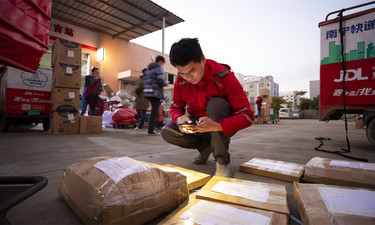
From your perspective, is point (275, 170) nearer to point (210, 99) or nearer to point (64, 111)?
point (210, 99)

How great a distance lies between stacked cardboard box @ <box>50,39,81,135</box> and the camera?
352 cm

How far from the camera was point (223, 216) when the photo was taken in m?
0.64

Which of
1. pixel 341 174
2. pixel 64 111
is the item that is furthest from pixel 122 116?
pixel 341 174

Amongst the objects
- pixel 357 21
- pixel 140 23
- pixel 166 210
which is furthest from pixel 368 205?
pixel 140 23

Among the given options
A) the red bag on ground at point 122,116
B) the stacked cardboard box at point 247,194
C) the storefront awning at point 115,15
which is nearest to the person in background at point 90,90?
the red bag on ground at point 122,116

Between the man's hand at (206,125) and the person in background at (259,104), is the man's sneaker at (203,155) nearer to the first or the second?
the man's hand at (206,125)

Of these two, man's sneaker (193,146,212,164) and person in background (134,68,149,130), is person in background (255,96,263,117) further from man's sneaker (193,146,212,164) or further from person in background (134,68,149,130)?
man's sneaker (193,146,212,164)

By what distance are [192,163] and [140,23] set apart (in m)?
8.80

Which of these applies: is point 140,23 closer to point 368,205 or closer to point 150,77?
point 150,77

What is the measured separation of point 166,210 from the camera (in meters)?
0.77

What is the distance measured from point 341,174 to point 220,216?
2.96 feet

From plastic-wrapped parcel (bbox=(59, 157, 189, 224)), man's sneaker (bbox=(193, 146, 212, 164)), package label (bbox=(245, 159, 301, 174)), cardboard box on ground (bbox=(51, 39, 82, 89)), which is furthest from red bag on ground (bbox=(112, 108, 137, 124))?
plastic-wrapped parcel (bbox=(59, 157, 189, 224))

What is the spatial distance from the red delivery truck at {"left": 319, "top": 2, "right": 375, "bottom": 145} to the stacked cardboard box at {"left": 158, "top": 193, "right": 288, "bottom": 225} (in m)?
2.38

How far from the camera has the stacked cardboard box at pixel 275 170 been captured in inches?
47.0
